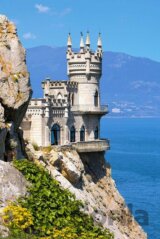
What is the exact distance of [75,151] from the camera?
5172 centimetres

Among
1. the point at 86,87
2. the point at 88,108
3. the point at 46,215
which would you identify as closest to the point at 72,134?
the point at 88,108

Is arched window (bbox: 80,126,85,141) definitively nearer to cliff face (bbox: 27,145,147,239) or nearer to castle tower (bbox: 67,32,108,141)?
castle tower (bbox: 67,32,108,141)

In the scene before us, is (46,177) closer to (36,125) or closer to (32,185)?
(32,185)

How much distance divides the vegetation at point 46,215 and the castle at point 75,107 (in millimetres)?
28096

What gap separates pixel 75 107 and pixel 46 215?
35.3m

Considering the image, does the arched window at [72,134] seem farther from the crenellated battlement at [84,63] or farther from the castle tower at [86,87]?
the crenellated battlement at [84,63]

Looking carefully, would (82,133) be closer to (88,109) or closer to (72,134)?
(72,134)

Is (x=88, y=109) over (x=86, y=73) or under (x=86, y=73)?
A: under

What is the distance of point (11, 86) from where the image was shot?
2758 cm

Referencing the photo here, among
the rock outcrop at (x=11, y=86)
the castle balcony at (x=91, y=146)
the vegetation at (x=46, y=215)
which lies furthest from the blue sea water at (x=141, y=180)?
the vegetation at (x=46, y=215)

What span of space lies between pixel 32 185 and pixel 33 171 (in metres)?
0.95

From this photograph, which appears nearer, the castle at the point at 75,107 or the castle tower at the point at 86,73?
the castle at the point at 75,107

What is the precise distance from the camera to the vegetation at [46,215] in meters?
21.3

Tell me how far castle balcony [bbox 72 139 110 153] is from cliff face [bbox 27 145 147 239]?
48cm
